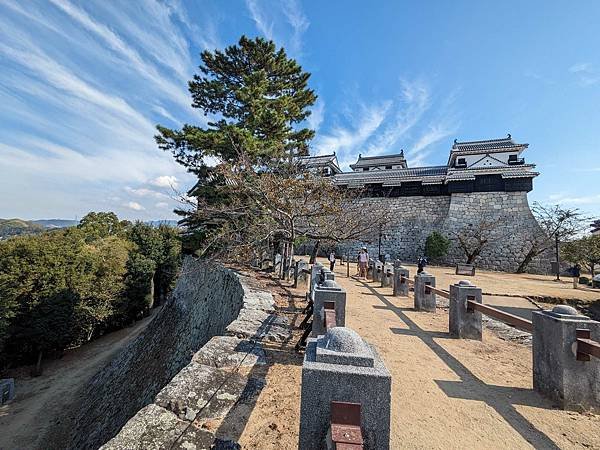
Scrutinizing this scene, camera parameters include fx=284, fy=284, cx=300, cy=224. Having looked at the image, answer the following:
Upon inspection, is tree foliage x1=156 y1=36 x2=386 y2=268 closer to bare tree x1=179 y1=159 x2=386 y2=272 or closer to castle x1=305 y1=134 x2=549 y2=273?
bare tree x1=179 y1=159 x2=386 y2=272

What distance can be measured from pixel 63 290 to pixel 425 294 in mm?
16105

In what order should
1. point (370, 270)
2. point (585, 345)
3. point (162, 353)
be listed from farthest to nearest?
point (370, 270)
point (162, 353)
point (585, 345)

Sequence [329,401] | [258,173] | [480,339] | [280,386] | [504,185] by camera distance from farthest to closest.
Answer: [504,185]
[258,173]
[480,339]
[280,386]
[329,401]

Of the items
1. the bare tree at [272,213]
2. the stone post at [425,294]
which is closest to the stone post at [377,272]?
the bare tree at [272,213]

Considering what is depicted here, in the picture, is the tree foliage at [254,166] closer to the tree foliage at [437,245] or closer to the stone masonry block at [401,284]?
the stone masonry block at [401,284]

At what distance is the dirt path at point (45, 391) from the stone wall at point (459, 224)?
1511 centimetres

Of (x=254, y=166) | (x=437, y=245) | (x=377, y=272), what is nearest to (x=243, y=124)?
(x=254, y=166)

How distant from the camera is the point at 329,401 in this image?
149 centimetres

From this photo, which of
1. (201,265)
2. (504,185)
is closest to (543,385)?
(201,265)

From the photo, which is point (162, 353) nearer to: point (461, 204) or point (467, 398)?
point (467, 398)

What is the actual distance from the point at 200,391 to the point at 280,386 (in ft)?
2.49

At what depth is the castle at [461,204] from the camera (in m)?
18.8

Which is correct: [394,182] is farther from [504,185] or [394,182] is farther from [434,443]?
[434,443]

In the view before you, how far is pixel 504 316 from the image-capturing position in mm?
3559
